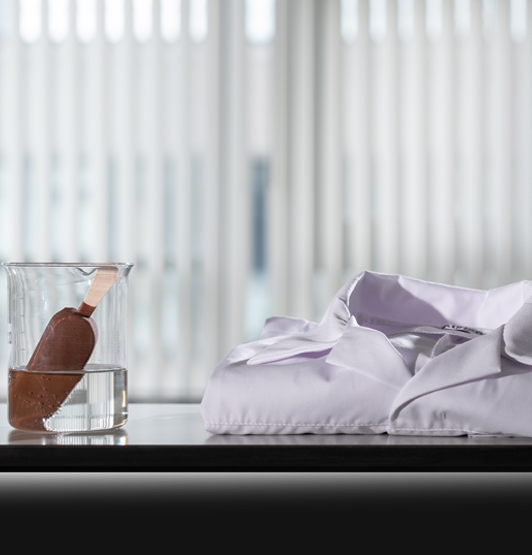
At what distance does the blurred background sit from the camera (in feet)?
8.40

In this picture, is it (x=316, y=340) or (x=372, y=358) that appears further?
(x=316, y=340)

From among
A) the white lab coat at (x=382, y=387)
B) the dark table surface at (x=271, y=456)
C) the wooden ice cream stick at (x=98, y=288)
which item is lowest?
the dark table surface at (x=271, y=456)

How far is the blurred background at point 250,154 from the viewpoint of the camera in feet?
8.40

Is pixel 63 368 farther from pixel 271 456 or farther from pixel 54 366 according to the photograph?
pixel 271 456

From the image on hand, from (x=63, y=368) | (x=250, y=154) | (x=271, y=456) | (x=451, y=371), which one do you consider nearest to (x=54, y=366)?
(x=63, y=368)

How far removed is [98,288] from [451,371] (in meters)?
0.37

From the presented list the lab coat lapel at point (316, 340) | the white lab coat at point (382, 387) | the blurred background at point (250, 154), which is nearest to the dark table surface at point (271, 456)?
the white lab coat at point (382, 387)

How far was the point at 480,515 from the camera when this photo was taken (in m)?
0.72

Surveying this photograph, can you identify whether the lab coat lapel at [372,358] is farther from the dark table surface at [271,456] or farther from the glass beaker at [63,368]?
the glass beaker at [63,368]

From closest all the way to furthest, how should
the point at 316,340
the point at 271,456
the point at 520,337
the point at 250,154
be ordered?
the point at 271,456
the point at 520,337
the point at 316,340
the point at 250,154

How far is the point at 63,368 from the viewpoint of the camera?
28.4 inches

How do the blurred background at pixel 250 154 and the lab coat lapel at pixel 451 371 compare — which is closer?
the lab coat lapel at pixel 451 371

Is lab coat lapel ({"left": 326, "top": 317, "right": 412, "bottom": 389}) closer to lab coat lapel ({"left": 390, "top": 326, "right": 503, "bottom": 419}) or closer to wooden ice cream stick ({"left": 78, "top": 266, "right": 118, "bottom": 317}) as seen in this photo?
lab coat lapel ({"left": 390, "top": 326, "right": 503, "bottom": 419})

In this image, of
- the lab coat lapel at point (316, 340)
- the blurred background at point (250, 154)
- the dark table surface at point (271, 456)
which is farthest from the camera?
the blurred background at point (250, 154)
